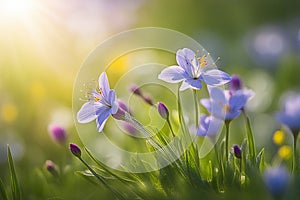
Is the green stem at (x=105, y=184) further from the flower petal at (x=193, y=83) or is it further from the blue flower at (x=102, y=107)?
the flower petal at (x=193, y=83)

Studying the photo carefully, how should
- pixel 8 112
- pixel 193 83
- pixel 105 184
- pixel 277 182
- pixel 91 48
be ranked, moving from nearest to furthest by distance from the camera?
pixel 277 182
pixel 105 184
pixel 193 83
pixel 8 112
pixel 91 48

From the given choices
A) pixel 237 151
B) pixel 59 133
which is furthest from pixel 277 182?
pixel 59 133

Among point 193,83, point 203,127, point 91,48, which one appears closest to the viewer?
point 193,83

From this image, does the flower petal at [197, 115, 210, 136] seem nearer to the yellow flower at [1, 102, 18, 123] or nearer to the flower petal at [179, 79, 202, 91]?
the flower petal at [179, 79, 202, 91]

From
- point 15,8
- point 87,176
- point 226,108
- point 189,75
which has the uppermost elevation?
point 15,8

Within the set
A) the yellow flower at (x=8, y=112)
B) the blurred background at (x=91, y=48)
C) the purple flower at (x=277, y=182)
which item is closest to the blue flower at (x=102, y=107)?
the purple flower at (x=277, y=182)

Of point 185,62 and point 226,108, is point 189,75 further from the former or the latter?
point 226,108

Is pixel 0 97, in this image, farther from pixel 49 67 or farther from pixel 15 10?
pixel 15 10
